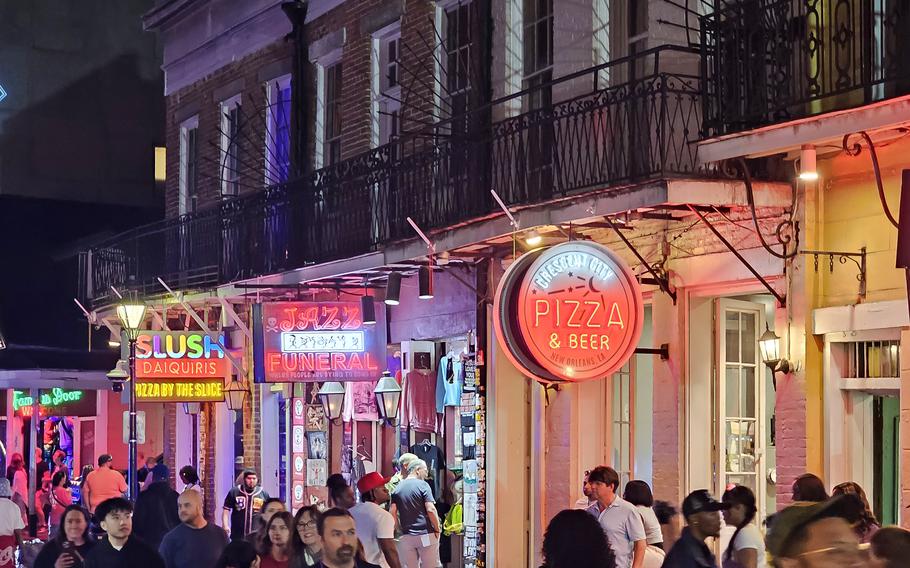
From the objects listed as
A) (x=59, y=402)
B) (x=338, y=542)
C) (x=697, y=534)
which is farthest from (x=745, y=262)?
(x=59, y=402)

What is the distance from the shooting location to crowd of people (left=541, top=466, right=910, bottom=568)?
5086 millimetres

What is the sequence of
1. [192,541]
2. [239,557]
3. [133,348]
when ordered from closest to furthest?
[239,557] < [192,541] < [133,348]

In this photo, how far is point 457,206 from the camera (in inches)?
658

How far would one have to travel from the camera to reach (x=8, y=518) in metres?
16.1

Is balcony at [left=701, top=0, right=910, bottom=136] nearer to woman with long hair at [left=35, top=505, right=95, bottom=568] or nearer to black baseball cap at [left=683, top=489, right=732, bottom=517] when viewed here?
black baseball cap at [left=683, top=489, right=732, bottom=517]

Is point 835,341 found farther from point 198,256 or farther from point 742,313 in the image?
point 198,256

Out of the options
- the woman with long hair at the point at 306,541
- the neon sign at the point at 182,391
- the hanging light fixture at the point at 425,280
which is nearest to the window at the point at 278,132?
the neon sign at the point at 182,391

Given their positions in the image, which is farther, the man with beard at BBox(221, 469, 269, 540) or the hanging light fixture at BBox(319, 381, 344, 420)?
the hanging light fixture at BBox(319, 381, 344, 420)

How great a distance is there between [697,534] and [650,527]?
4.02m

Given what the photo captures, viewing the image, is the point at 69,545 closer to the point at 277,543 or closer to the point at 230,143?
the point at 277,543

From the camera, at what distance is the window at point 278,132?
23516 millimetres

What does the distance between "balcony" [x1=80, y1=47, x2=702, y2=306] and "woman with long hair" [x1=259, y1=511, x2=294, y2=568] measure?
→ 14.2 ft

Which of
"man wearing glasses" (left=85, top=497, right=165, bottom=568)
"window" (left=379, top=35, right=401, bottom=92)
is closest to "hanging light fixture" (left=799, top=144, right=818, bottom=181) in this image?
"man wearing glasses" (left=85, top=497, right=165, bottom=568)

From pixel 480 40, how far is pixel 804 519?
43.0ft
